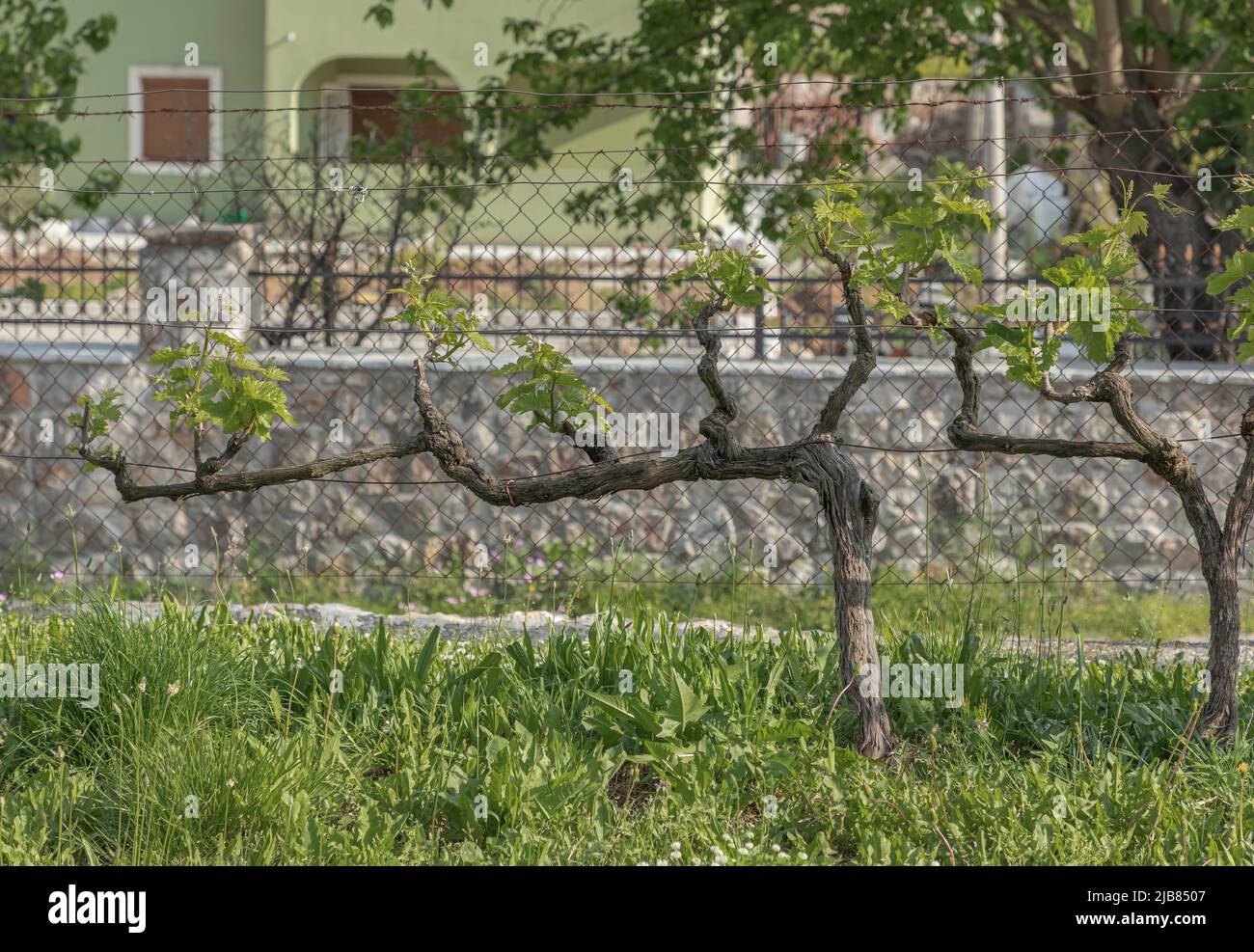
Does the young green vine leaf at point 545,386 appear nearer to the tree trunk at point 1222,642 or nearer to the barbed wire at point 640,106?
the barbed wire at point 640,106

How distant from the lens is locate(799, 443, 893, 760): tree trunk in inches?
124

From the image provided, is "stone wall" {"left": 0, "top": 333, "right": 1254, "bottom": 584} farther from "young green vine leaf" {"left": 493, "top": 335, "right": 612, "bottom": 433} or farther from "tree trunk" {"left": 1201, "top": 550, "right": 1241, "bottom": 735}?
"young green vine leaf" {"left": 493, "top": 335, "right": 612, "bottom": 433}

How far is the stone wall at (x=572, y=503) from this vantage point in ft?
19.5

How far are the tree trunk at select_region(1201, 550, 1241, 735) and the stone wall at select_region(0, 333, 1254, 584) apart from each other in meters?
2.57

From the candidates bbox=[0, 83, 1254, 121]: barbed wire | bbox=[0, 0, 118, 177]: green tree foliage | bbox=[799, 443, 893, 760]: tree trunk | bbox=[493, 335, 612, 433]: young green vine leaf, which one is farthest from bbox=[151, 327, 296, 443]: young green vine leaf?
bbox=[0, 0, 118, 177]: green tree foliage

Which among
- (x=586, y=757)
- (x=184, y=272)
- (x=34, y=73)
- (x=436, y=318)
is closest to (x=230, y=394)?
(x=436, y=318)

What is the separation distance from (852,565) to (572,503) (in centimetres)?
298

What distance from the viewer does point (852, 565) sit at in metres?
3.17

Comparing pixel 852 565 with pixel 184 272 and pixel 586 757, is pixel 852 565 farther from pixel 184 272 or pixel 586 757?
pixel 184 272

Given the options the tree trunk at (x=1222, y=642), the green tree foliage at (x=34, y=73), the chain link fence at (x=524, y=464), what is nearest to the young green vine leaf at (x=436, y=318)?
the tree trunk at (x=1222, y=642)

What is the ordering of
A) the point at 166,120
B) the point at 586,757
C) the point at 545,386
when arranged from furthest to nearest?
the point at 166,120 < the point at 545,386 < the point at 586,757

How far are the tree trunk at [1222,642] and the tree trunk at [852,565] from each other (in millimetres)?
865

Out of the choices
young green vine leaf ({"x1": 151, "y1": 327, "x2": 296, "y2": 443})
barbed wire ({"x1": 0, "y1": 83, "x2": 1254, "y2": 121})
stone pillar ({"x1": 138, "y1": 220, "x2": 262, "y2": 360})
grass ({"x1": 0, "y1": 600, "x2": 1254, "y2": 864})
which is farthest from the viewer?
stone pillar ({"x1": 138, "y1": 220, "x2": 262, "y2": 360})

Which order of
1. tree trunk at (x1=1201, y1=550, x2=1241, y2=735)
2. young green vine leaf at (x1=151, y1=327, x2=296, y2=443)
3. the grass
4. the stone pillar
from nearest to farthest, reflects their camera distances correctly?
the grass < young green vine leaf at (x1=151, y1=327, x2=296, y2=443) < tree trunk at (x1=1201, y1=550, x2=1241, y2=735) < the stone pillar
